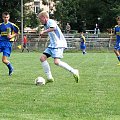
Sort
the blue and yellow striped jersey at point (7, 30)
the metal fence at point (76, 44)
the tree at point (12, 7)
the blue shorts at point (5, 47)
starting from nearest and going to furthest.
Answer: the blue and yellow striped jersey at point (7, 30) < the blue shorts at point (5, 47) < the metal fence at point (76, 44) < the tree at point (12, 7)

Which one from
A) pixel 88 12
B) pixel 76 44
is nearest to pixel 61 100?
pixel 76 44

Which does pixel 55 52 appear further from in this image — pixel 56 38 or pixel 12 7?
pixel 12 7

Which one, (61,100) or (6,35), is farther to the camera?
(6,35)

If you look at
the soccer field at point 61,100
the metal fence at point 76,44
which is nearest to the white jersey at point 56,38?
the soccer field at point 61,100

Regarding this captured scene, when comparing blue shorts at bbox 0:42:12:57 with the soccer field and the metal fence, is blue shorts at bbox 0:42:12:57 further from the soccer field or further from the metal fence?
the metal fence

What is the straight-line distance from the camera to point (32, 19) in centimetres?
6538

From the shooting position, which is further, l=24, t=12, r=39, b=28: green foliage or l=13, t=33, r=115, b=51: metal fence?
l=24, t=12, r=39, b=28: green foliage

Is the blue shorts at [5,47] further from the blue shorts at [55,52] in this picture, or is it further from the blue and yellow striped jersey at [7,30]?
the blue shorts at [55,52]

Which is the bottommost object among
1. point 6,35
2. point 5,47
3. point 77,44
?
point 77,44

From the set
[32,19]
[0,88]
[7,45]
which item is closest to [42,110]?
[0,88]

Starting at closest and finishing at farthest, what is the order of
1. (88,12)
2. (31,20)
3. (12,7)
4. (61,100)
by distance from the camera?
(61,100)
(12,7)
(31,20)
(88,12)

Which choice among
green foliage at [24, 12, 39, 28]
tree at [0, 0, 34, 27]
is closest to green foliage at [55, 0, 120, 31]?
green foliage at [24, 12, 39, 28]

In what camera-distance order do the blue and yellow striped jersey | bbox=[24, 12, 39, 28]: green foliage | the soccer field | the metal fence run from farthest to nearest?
bbox=[24, 12, 39, 28]: green foliage → the metal fence → the blue and yellow striped jersey → the soccer field

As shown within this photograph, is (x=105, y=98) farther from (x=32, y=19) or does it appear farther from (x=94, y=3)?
(x=94, y=3)
